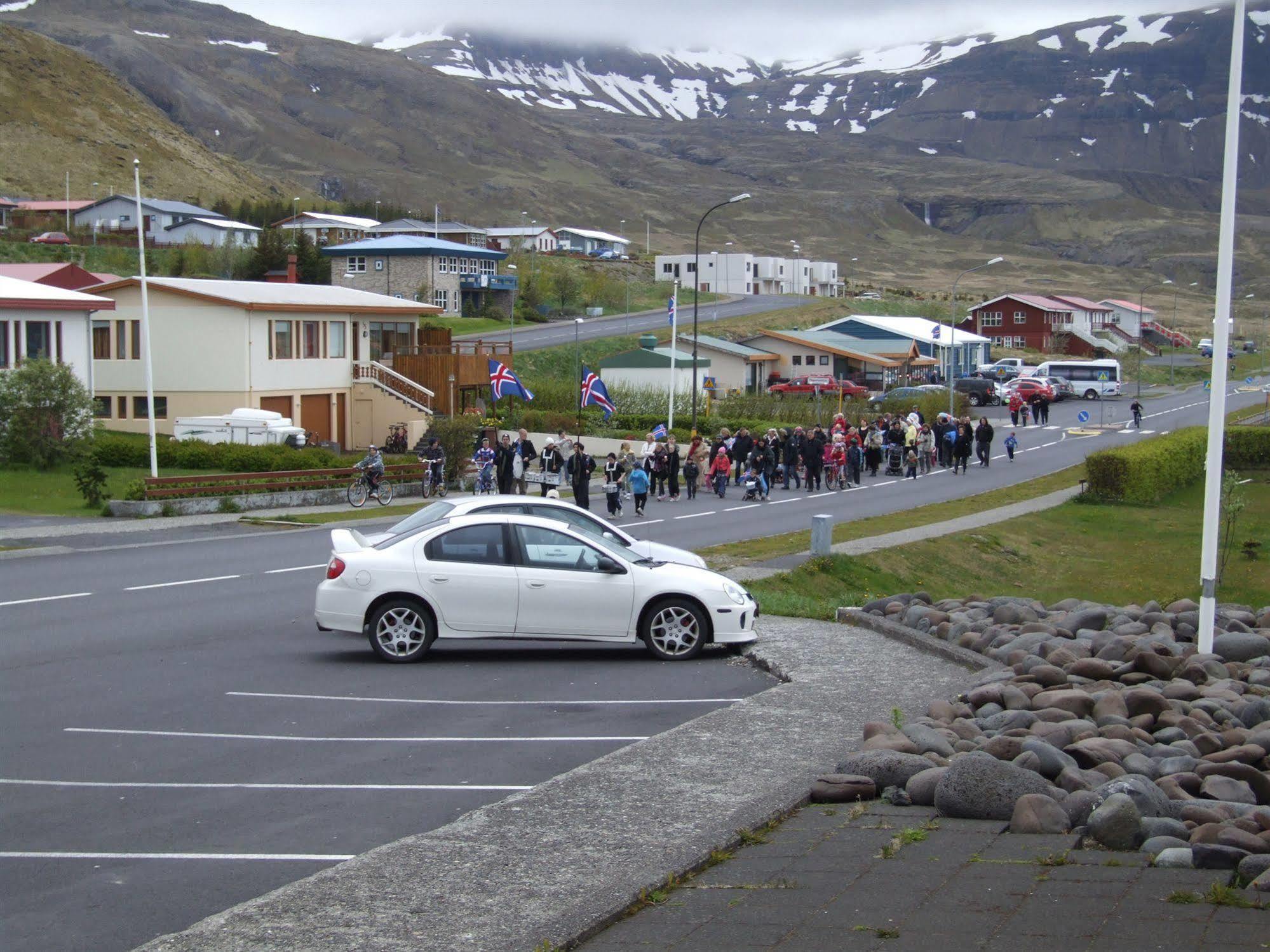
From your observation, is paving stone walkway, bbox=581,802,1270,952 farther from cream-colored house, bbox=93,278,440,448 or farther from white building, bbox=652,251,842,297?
white building, bbox=652,251,842,297

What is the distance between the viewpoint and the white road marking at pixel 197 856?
754cm

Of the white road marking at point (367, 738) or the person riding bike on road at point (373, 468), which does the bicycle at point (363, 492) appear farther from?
the white road marking at point (367, 738)

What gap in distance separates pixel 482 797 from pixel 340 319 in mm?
39739

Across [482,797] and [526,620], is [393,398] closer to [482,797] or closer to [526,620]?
[526,620]

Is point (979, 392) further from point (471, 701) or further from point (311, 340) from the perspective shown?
point (471, 701)

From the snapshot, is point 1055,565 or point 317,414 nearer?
point 1055,565

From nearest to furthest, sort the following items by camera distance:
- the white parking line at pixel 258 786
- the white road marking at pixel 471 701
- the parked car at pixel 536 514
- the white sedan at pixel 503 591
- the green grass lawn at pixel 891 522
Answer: the white parking line at pixel 258 786, the white road marking at pixel 471 701, the white sedan at pixel 503 591, the parked car at pixel 536 514, the green grass lawn at pixel 891 522

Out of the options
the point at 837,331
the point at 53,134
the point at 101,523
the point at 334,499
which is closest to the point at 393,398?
the point at 334,499

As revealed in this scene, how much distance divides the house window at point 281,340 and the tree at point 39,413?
33.5ft

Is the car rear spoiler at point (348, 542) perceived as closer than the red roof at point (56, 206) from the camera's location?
Yes

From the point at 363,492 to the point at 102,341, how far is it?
17.0 meters

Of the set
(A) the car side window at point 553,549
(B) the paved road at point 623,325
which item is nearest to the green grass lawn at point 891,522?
(A) the car side window at point 553,549

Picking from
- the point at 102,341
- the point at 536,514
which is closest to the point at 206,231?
the point at 102,341

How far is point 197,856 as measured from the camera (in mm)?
7578
